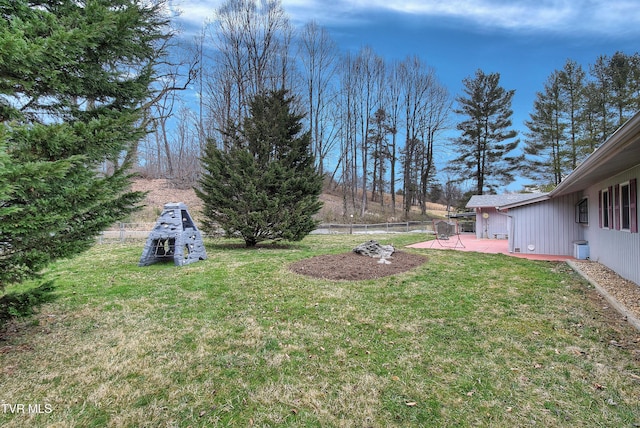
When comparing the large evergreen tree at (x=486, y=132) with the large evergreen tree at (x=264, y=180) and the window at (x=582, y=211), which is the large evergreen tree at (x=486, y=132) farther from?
the large evergreen tree at (x=264, y=180)

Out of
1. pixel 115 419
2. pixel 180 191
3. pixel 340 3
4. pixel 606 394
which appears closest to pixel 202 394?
pixel 115 419

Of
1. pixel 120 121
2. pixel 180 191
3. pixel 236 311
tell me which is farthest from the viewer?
pixel 180 191

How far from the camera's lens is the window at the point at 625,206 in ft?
18.9

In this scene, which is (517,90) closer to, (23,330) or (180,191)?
(180,191)

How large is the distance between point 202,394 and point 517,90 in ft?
96.6

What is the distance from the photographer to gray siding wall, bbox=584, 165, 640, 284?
5.55 meters

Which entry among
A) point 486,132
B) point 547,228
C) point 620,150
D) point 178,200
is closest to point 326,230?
point 178,200

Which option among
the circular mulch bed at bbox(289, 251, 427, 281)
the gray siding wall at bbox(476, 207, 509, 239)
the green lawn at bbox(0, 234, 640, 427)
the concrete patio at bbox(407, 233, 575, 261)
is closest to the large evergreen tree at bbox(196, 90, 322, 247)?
the circular mulch bed at bbox(289, 251, 427, 281)

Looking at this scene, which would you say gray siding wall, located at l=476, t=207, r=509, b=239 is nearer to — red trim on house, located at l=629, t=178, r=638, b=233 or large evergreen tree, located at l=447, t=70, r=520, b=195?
large evergreen tree, located at l=447, t=70, r=520, b=195

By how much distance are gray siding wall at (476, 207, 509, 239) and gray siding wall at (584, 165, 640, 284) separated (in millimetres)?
7326

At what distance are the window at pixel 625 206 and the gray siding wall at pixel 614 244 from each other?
135 millimetres

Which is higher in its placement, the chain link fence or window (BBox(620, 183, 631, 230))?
window (BBox(620, 183, 631, 230))

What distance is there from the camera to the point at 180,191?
2298 centimetres

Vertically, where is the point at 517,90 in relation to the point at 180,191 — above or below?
above
